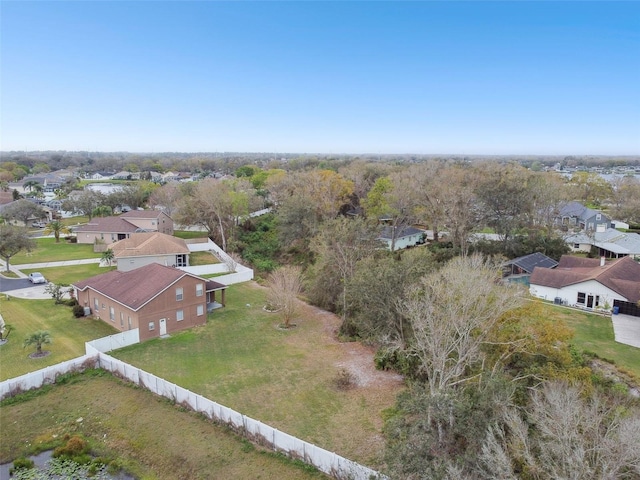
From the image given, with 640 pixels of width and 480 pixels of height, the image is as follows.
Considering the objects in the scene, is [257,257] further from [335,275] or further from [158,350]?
[158,350]

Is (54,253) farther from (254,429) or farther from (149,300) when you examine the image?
(254,429)

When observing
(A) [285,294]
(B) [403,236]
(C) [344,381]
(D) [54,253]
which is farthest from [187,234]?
(C) [344,381]

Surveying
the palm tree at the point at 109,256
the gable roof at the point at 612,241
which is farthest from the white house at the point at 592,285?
the palm tree at the point at 109,256

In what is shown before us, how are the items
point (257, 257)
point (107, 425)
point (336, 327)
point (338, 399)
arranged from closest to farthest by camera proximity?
point (107, 425)
point (338, 399)
point (336, 327)
point (257, 257)

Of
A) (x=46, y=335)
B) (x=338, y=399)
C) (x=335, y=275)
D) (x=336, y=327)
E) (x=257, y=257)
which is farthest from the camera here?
(x=257, y=257)

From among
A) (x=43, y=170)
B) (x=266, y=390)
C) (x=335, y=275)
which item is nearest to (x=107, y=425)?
(x=266, y=390)

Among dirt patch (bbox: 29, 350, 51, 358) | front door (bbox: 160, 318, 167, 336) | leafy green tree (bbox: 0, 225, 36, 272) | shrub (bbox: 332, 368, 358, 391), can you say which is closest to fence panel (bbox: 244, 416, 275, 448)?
shrub (bbox: 332, 368, 358, 391)
